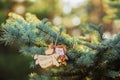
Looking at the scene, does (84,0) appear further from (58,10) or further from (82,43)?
(82,43)

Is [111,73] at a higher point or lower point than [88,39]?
lower

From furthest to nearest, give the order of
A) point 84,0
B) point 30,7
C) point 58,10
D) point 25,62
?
point 84,0 < point 58,10 < point 30,7 < point 25,62

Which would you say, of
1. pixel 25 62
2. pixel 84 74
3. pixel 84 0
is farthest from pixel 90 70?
pixel 84 0
